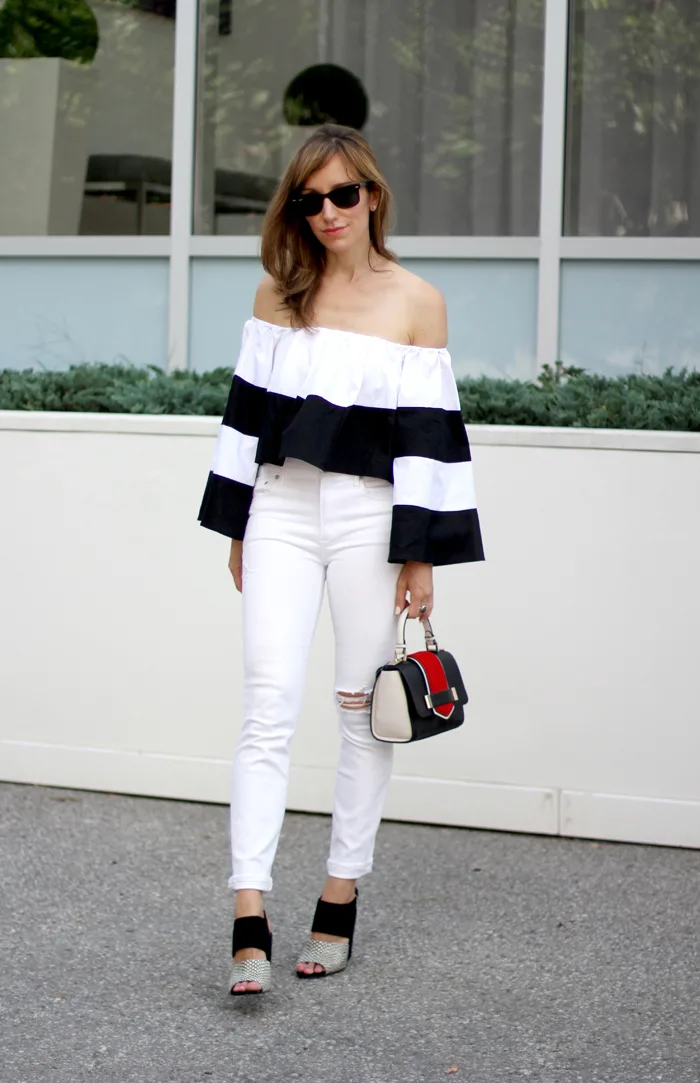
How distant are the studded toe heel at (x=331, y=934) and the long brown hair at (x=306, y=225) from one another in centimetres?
142

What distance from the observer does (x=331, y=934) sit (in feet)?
11.6

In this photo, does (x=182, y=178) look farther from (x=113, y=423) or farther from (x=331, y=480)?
(x=331, y=480)

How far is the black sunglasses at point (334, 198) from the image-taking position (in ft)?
11.0

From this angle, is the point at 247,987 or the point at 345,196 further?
the point at 345,196

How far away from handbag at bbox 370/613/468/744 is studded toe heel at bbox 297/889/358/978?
0.48 meters

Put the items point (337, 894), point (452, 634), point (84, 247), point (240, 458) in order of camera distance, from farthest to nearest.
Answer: point (84, 247), point (452, 634), point (337, 894), point (240, 458)

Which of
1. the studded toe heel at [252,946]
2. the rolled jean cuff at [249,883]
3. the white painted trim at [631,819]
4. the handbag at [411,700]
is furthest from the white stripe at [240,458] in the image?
the white painted trim at [631,819]

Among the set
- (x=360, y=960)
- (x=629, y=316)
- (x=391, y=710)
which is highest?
(x=629, y=316)

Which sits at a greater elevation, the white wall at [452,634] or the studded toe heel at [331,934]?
the white wall at [452,634]

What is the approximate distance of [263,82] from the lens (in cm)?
764

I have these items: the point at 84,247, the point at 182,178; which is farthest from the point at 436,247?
the point at 84,247

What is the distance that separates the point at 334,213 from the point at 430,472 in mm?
644

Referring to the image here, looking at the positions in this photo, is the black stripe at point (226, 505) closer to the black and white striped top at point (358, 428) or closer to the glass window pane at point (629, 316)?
the black and white striped top at point (358, 428)

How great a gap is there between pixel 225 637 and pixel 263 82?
3.82 metres
